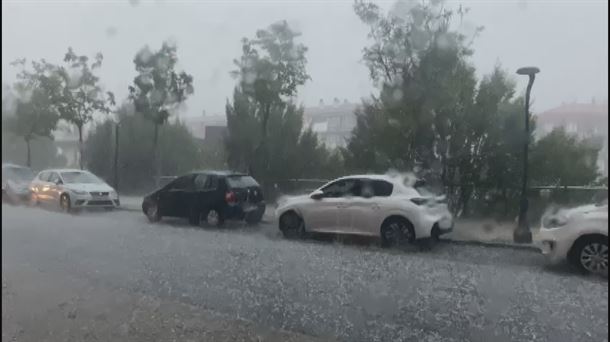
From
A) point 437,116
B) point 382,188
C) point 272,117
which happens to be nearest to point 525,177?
point 437,116

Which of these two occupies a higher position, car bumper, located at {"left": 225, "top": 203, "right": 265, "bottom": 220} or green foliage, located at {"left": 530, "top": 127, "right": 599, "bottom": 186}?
green foliage, located at {"left": 530, "top": 127, "right": 599, "bottom": 186}

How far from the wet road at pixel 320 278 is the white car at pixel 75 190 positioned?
0.07 meters

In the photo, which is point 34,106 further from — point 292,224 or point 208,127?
point 292,224

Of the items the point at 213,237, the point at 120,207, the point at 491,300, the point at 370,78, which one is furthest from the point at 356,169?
the point at 120,207

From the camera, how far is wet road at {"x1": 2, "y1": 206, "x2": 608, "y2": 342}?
1812 mm

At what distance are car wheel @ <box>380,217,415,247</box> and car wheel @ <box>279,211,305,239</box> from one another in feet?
1.07

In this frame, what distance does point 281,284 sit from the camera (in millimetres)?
2361

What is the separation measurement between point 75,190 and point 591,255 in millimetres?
2148

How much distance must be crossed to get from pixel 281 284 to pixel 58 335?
0.91 metres

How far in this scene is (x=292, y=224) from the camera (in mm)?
2285

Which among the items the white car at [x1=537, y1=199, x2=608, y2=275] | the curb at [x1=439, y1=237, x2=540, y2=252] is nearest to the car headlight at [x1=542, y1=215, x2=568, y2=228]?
the white car at [x1=537, y1=199, x2=608, y2=275]

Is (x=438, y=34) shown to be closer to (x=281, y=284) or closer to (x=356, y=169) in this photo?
(x=356, y=169)

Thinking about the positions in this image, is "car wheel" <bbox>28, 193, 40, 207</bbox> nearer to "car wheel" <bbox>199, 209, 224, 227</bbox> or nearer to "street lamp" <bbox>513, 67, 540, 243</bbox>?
"car wheel" <bbox>199, 209, 224, 227</bbox>

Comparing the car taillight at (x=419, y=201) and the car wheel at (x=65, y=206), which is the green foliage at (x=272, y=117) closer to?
the car taillight at (x=419, y=201)
